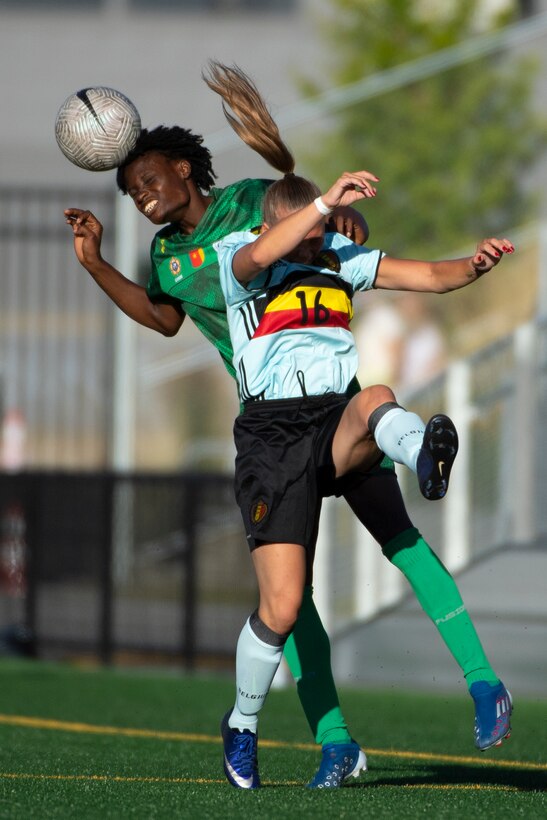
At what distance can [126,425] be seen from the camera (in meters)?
14.0

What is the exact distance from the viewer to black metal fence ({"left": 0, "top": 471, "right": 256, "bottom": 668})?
12.1m

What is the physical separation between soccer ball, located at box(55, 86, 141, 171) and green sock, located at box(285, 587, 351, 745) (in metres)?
1.61

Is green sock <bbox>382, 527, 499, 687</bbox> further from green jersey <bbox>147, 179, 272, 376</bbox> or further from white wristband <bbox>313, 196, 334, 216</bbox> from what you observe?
white wristband <bbox>313, 196, 334, 216</bbox>

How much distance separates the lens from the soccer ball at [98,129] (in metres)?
5.61

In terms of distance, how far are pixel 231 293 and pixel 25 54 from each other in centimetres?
2218

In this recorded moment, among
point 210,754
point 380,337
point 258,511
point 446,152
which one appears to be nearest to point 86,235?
point 258,511

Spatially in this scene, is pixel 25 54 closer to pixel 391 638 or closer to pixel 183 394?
pixel 183 394

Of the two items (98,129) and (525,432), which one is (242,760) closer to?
(98,129)

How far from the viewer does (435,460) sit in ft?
15.6

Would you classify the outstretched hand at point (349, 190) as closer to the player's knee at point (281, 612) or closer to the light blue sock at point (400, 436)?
the light blue sock at point (400, 436)

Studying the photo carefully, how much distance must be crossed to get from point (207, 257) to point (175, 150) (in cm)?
45

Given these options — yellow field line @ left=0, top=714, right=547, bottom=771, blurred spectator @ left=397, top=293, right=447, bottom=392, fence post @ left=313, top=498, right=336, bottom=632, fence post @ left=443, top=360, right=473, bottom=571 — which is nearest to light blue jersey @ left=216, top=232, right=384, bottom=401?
yellow field line @ left=0, top=714, right=547, bottom=771

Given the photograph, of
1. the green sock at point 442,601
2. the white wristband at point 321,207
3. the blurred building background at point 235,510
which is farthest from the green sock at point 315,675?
the blurred building background at point 235,510

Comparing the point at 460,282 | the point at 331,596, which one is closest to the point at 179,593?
the point at 331,596
